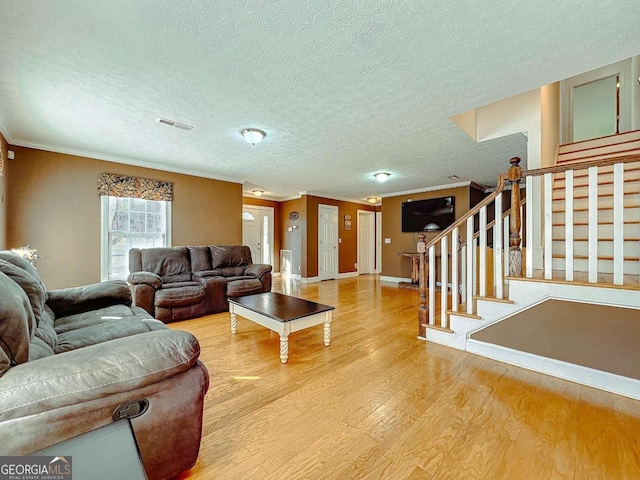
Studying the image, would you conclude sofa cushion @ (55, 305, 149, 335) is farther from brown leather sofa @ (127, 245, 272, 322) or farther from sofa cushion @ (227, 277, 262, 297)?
sofa cushion @ (227, 277, 262, 297)

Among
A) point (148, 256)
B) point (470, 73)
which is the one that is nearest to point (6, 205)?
point (148, 256)

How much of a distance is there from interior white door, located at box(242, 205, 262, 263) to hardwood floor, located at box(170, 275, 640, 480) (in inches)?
190

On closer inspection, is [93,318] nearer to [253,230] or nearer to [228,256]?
[228,256]

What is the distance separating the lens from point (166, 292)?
11.4 feet

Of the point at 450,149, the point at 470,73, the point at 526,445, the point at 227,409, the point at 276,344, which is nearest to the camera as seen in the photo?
the point at 526,445

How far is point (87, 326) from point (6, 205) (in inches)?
115

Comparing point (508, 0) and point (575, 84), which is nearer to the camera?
point (508, 0)

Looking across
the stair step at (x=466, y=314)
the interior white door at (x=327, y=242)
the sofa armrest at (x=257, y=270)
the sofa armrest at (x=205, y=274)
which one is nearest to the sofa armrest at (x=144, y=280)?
the sofa armrest at (x=205, y=274)

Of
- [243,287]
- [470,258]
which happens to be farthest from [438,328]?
[243,287]

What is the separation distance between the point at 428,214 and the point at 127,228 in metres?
5.99

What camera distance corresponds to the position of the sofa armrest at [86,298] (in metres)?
2.14

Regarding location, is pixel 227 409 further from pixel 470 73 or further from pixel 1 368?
pixel 470 73

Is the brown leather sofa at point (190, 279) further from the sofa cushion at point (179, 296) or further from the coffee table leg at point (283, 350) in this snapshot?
the coffee table leg at point (283, 350)

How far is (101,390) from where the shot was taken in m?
0.94
